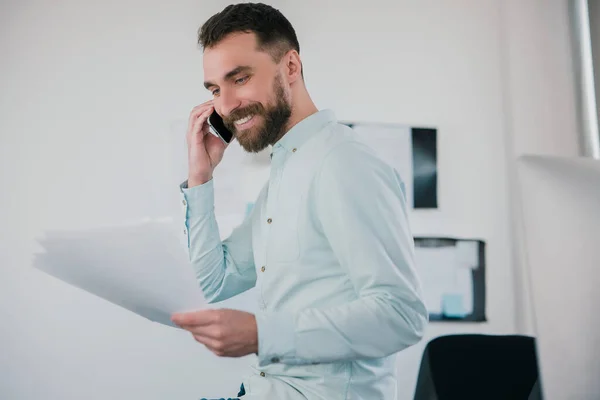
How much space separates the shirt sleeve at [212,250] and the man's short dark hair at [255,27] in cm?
31

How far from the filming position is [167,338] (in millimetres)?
1970

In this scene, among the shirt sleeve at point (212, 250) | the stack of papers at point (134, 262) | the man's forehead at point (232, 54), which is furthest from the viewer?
the shirt sleeve at point (212, 250)

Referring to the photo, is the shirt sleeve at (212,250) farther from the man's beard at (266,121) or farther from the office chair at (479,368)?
the office chair at (479,368)

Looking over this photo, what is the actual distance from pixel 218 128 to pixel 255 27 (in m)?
0.25

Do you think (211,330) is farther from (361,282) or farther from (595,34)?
(595,34)

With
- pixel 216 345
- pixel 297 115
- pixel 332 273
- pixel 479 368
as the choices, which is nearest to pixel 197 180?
pixel 297 115

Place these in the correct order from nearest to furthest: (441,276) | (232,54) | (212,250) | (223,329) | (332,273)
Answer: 1. (223,329)
2. (332,273)
3. (232,54)
4. (212,250)
5. (441,276)

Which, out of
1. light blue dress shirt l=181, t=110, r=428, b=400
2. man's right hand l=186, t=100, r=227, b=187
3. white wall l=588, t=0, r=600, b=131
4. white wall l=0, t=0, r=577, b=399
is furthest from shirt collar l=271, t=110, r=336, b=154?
white wall l=588, t=0, r=600, b=131

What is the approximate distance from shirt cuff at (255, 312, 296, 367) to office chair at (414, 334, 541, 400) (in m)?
0.58

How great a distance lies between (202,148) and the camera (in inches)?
51.3

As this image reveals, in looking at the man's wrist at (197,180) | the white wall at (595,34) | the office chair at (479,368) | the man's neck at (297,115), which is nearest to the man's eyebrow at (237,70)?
the man's neck at (297,115)

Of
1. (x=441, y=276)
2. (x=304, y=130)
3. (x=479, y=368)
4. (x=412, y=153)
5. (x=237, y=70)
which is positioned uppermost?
(x=412, y=153)

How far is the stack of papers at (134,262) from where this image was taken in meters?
0.78

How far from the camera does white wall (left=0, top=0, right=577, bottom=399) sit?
1.94m
